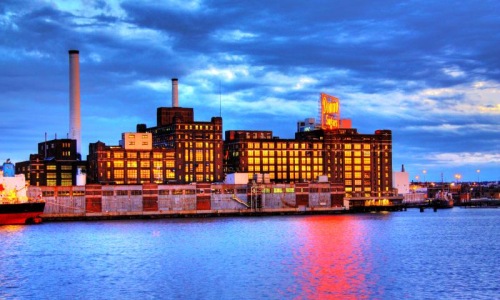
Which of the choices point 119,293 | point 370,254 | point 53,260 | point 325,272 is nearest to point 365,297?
point 325,272

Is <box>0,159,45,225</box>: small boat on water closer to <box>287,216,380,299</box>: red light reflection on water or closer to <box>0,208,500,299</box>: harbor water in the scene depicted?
<box>0,208,500,299</box>: harbor water

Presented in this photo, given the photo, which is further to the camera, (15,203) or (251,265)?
(15,203)

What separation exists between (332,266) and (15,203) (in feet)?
353

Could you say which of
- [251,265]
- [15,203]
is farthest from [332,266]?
[15,203]

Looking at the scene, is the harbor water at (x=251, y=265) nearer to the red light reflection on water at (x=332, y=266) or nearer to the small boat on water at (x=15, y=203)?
the red light reflection on water at (x=332, y=266)

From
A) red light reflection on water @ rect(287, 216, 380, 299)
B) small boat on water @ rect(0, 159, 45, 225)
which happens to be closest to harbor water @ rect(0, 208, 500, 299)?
red light reflection on water @ rect(287, 216, 380, 299)

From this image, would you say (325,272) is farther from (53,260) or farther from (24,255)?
(24,255)

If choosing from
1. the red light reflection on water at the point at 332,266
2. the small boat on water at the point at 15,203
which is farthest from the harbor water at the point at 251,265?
the small boat on water at the point at 15,203

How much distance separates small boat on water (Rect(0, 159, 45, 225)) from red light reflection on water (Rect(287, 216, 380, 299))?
229 ft

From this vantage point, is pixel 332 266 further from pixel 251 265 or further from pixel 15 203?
pixel 15 203

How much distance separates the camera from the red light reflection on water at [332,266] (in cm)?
7194

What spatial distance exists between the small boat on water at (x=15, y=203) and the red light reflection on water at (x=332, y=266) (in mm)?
69803

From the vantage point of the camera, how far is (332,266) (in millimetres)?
90688

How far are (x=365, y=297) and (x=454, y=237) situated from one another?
74.9 meters
